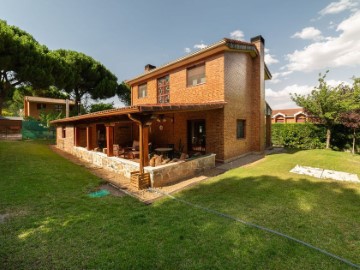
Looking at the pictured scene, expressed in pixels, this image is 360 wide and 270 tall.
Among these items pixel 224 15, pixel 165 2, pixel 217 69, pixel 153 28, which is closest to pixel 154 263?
pixel 217 69

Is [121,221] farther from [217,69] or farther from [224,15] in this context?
[224,15]

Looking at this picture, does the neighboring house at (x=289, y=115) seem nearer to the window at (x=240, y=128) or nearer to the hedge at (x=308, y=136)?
the hedge at (x=308, y=136)

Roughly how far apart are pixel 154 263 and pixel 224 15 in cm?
1339

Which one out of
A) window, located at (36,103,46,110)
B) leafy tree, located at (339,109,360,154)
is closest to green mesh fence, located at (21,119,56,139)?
window, located at (36,103,46,110)

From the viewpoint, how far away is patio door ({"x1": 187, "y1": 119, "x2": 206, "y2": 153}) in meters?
11.8

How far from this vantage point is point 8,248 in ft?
11.6

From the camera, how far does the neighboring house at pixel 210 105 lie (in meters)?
10.6

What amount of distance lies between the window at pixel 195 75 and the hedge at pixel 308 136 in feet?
37.5

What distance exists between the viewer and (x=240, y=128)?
12.5 m

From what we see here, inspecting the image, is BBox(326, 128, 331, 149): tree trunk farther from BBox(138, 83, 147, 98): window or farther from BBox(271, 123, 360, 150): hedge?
BBox(138, 83, 147, 98): window

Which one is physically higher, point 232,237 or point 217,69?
point 217,69

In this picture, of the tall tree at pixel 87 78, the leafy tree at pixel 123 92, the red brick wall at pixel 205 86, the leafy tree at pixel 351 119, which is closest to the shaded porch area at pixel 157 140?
the red brick wall at pixel 205 86

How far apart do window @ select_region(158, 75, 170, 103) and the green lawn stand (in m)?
8.84

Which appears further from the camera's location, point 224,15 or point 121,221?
point 224,15
